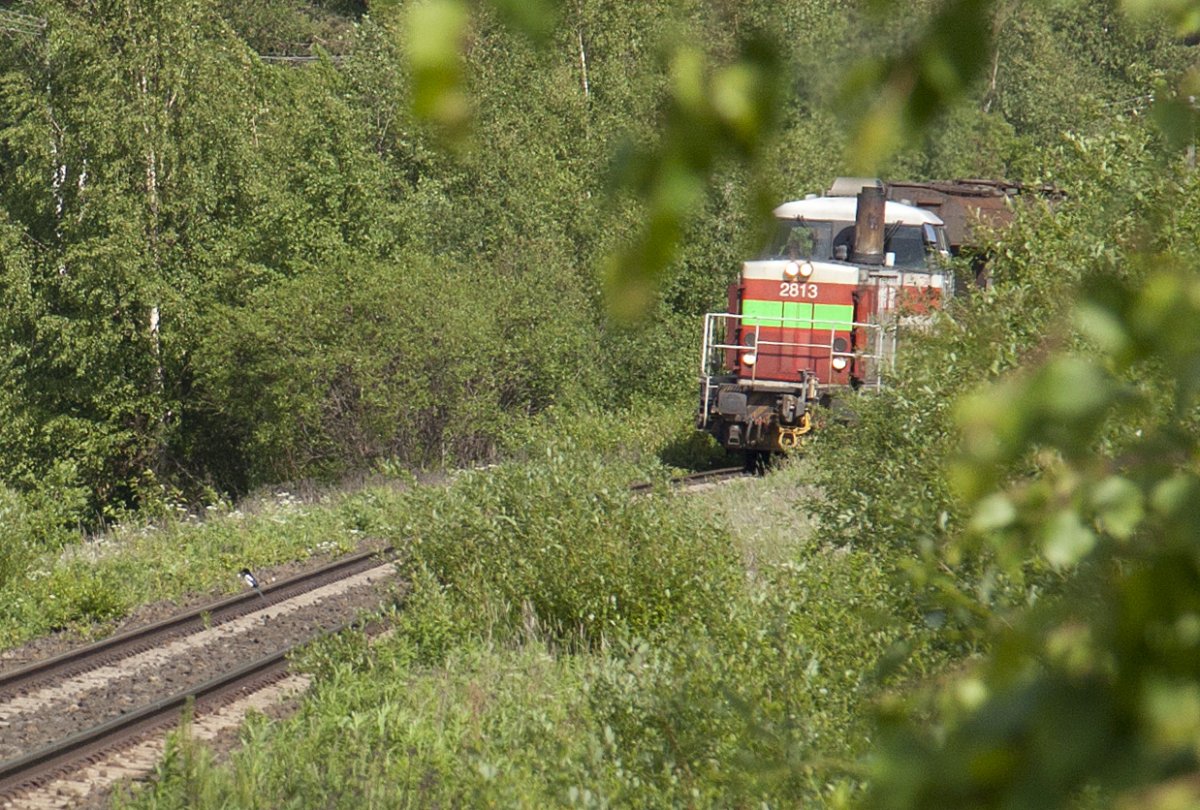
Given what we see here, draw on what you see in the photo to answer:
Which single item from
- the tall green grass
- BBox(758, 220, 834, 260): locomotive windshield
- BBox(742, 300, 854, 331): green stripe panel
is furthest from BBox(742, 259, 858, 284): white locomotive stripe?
the tall green grass

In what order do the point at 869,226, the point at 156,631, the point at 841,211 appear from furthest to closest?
the point at 841,211
the point at 869,226
the point at 156,631

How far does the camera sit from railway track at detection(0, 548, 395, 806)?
7.84 m

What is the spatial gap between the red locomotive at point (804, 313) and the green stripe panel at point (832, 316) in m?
0.01

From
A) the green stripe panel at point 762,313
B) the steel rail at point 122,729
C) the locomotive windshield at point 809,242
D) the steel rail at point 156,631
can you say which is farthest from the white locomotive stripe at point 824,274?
the steel rail at point 122,729

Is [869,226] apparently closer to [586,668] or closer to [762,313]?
[762,313]

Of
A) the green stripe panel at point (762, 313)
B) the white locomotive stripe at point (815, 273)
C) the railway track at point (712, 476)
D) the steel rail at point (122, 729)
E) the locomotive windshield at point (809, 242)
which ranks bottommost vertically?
the railway track at point (712, 476)

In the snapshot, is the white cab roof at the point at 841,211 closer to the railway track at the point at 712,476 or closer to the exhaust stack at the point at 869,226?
the exhaust stack at the point at 869,226

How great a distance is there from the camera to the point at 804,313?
60.5 ft

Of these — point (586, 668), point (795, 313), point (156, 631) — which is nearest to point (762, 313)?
point (795, 313)

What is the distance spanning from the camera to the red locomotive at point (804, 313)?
56.8 ft

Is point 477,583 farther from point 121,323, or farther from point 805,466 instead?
point 121,323

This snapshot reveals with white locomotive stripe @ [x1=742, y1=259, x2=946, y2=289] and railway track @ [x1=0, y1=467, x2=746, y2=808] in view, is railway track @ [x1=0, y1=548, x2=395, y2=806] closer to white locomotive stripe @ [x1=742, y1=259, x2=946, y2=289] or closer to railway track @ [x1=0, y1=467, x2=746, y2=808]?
railway track @ [x1=0, y1=467, x2=746, y2=808]

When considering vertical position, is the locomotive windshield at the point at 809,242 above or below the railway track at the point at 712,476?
above

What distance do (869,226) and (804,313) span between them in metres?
1.66
